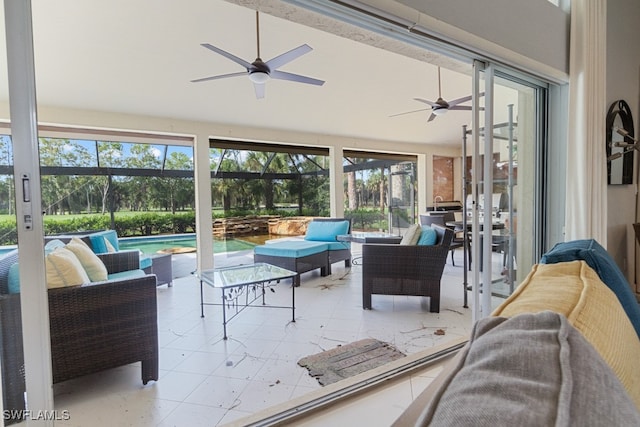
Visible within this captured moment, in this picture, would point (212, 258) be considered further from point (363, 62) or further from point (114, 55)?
point (363, 62)

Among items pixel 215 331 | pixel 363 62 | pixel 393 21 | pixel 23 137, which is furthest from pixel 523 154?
pixel 23 137

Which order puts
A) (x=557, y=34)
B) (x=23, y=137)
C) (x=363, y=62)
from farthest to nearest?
(x=363, y=62), (x=557, y=34), (x=23, y=137)

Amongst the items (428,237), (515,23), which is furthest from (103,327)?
(515,23)

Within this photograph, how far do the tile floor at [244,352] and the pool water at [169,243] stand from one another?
1830mm

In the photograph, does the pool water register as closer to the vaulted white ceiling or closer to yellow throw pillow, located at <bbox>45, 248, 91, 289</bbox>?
the vaulted white ceiling

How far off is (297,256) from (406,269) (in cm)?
150

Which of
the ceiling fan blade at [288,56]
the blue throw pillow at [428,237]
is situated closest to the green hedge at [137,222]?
the ceiling fan blade at [288,56]

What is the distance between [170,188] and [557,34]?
5742 millimetres

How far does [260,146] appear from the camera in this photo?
587 cm

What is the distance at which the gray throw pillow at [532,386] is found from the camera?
382 millimetres

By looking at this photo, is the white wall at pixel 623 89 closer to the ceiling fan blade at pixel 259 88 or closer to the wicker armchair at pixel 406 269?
the wicker armchair at pixel 406 269

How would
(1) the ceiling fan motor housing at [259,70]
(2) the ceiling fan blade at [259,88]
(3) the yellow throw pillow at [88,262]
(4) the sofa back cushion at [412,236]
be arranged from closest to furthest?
1. (3) the yellow throw pillow at [88,262]
2. (1) the ceiling fan motor housing at [259,70]
3. (4) the sofa back cushion at [412,236]
4. (2) the ceiling fan blade at [259,88]

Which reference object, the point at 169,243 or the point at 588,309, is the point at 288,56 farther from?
the point at 169,243

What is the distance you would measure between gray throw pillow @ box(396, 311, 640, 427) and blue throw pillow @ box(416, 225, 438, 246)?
2816 millimetres
